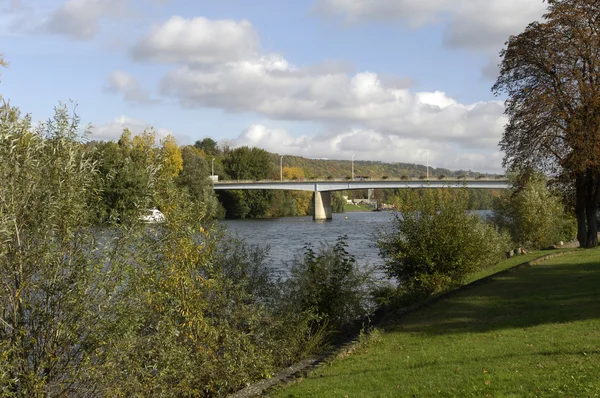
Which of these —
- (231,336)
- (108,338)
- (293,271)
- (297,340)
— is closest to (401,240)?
(293,271)

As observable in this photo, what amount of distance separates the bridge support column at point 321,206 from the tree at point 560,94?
5845cm

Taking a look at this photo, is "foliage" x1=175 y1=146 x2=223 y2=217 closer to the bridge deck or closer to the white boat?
the bridge deck

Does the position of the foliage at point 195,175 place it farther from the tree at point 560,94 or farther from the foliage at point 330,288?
the foliage at point 330,288

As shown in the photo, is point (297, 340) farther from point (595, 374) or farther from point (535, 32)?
point (535, 32)

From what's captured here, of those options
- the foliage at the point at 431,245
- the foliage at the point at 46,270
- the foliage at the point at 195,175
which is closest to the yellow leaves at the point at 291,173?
the foliage at the point at 195,175

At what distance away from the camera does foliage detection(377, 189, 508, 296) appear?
2133 cm

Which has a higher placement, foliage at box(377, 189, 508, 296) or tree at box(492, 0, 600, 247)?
tree at box(492, 0, 600, 247)

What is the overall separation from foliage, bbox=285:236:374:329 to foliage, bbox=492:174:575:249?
68.1 ft

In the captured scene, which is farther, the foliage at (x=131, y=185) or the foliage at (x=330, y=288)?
the foliage at (x=330, y=288)

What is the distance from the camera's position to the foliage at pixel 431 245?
2133 cm

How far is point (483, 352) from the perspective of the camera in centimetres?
1167

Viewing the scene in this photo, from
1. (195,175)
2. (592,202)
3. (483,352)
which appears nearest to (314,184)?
(195,175)

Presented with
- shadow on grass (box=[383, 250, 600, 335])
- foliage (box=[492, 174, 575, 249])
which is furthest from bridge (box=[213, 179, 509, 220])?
shadow on grass (box=[383, 250, 600, 335])

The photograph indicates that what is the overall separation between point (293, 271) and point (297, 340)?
294 centimetres
